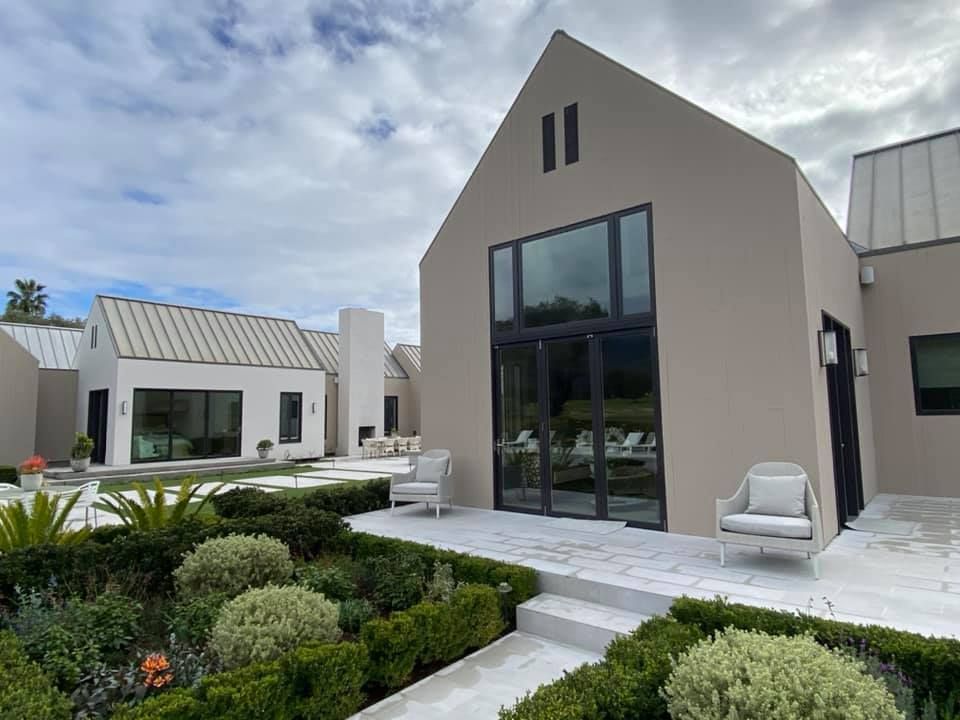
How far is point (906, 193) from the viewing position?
400 inches

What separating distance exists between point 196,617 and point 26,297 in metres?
41.6

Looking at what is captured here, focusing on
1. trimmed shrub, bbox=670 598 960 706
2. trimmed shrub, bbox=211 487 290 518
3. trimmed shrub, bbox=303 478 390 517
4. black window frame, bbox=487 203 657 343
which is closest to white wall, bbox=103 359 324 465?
trimmed shrub, bbox=211 487 290 518

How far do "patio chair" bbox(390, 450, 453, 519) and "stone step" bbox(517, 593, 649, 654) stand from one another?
339 centimetres

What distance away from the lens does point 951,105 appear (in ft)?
33.2

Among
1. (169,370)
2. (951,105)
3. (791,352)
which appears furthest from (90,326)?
(951,105)

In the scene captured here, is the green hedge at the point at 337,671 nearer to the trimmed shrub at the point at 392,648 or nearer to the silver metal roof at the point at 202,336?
the trimmed shrub at the point at 392,648

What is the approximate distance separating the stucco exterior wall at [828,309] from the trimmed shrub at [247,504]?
613 cm

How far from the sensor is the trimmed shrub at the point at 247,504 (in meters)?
6.75

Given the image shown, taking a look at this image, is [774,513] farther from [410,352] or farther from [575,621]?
[410,352]

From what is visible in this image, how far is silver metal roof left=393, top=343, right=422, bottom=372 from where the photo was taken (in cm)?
2433

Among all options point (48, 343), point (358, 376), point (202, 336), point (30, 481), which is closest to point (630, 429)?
point (30, 481)

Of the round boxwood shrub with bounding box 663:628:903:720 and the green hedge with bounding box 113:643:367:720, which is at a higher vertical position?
the round boxwood shrub with bounding box 663:628:903:720

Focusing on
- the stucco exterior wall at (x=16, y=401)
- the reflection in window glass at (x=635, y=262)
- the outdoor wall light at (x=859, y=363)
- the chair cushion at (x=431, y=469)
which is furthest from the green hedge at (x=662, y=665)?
the stucco exterior wall at (x=16, y=401)

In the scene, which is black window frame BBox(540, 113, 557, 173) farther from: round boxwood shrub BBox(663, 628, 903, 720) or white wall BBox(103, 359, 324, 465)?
white wall BBox(103, 359, 324, 465)
